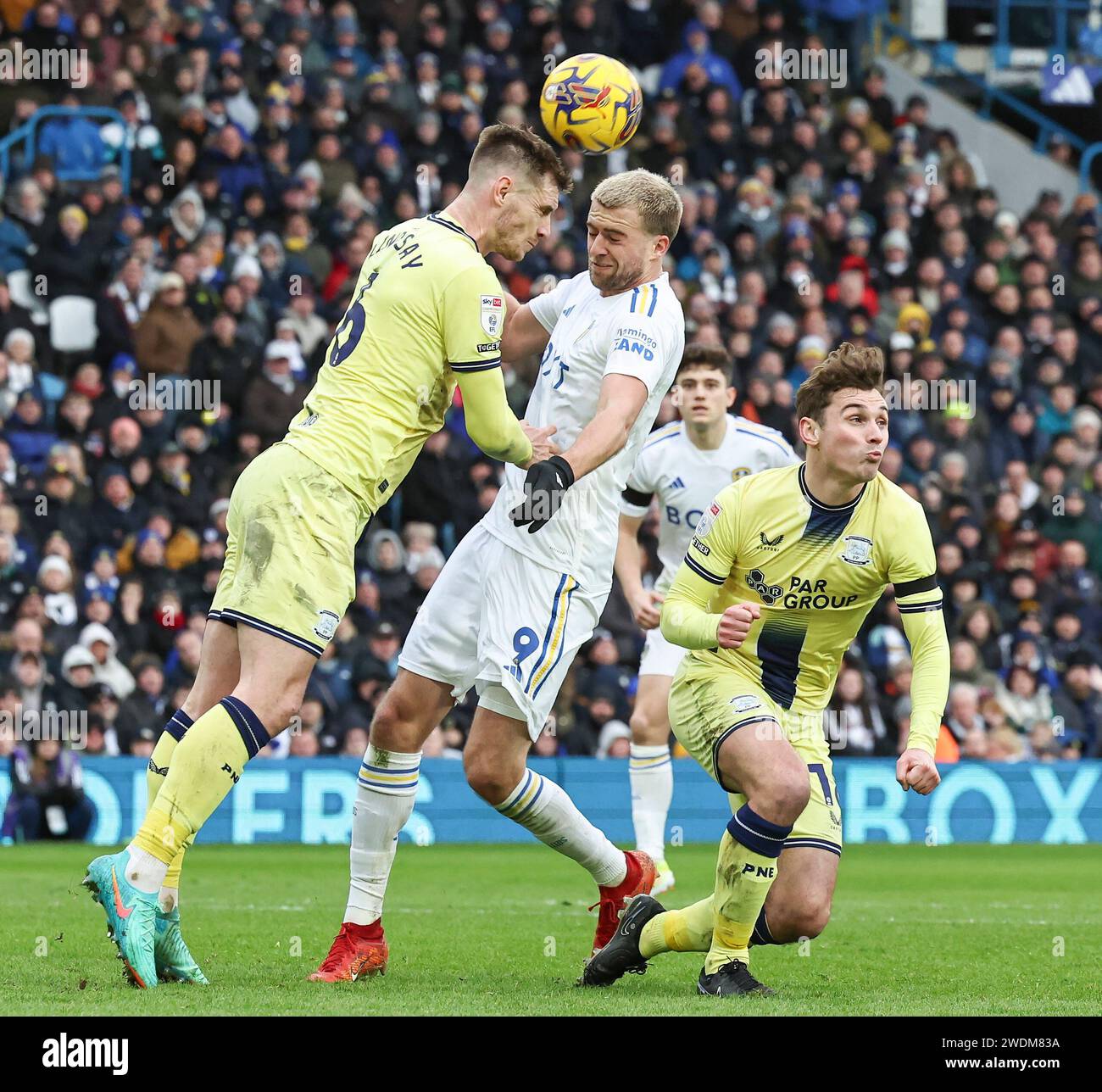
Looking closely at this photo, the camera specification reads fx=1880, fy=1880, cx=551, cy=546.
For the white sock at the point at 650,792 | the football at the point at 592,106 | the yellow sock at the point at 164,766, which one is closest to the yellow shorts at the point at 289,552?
the yellow sock at the point at 164,766

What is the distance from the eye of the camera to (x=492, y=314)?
6508 mm

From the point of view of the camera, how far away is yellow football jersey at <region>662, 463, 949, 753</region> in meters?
6.65

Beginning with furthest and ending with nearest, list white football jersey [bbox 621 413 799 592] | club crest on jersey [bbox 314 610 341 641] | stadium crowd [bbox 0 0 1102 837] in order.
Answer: stadium crowd [bbox 0 0 1102 837], white football jersey [bbox 621 413 799 592], club crest on jersey [bbox 314 610 341 641]

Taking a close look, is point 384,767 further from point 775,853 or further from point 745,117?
point 745,117

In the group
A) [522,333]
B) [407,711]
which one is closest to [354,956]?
[407,711]

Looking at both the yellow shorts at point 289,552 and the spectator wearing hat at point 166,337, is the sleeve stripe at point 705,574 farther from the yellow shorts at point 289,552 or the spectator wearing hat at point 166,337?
the spectator wearing hat at point 166,337

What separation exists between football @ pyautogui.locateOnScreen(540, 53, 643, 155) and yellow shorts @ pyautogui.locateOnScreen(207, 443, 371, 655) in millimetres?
2180

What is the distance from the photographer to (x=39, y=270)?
54.7ft

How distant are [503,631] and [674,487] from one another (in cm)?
381

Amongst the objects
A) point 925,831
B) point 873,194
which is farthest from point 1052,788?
point 873,194

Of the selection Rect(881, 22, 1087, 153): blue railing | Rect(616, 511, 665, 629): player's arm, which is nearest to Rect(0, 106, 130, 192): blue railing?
Rect(616, 511, 665, 629): player's arm

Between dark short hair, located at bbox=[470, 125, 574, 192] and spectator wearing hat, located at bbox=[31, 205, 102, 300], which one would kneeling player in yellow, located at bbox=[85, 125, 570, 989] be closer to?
dark short hair, located at bbox=[470, 125, 574, 192]

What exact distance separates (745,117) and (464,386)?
14.4m

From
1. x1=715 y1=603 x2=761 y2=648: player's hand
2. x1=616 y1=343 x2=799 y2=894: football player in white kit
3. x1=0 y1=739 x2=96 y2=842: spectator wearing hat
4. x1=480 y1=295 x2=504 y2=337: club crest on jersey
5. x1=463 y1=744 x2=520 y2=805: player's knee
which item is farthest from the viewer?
x1=0 y1=739 x2=96 y2=842: spectator wearing hat
